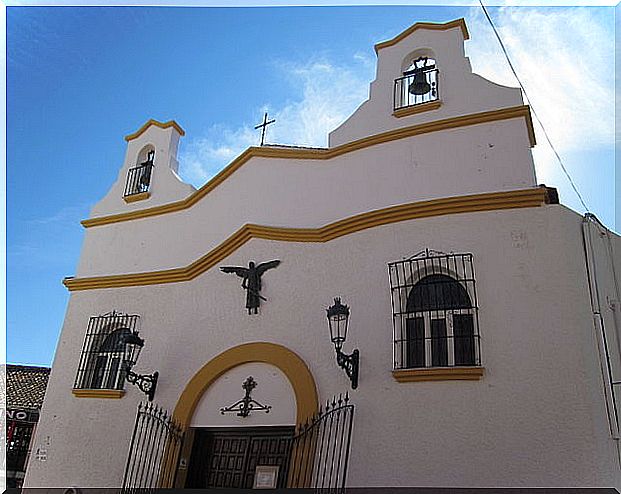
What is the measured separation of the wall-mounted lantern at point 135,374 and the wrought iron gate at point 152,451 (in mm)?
207

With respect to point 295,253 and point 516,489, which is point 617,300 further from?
point 295,253

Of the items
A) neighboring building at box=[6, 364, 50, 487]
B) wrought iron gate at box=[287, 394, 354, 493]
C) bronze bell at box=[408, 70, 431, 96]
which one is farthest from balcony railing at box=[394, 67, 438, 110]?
neighboring building at box=[6, 364, 50, 487]

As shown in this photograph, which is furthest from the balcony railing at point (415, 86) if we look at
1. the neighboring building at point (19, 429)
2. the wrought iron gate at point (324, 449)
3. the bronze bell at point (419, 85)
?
the neighboring building at point (19, 429)

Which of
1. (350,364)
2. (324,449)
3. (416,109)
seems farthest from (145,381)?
(416,109)

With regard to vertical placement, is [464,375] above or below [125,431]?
above

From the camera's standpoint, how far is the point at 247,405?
6785 mm

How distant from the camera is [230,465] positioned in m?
6.71

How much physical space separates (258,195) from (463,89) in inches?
118

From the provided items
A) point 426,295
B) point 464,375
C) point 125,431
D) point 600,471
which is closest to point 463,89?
point 426,295

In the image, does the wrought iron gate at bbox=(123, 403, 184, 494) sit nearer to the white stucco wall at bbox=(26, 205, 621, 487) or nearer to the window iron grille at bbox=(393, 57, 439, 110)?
the white stucco wall at bbox=(26, 205, 621, 487)

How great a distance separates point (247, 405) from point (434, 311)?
2378 mm

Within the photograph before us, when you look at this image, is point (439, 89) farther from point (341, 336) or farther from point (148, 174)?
point (148, 174)

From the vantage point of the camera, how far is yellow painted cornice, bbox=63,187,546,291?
6297mm

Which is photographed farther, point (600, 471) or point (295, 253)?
point (295, 253)
